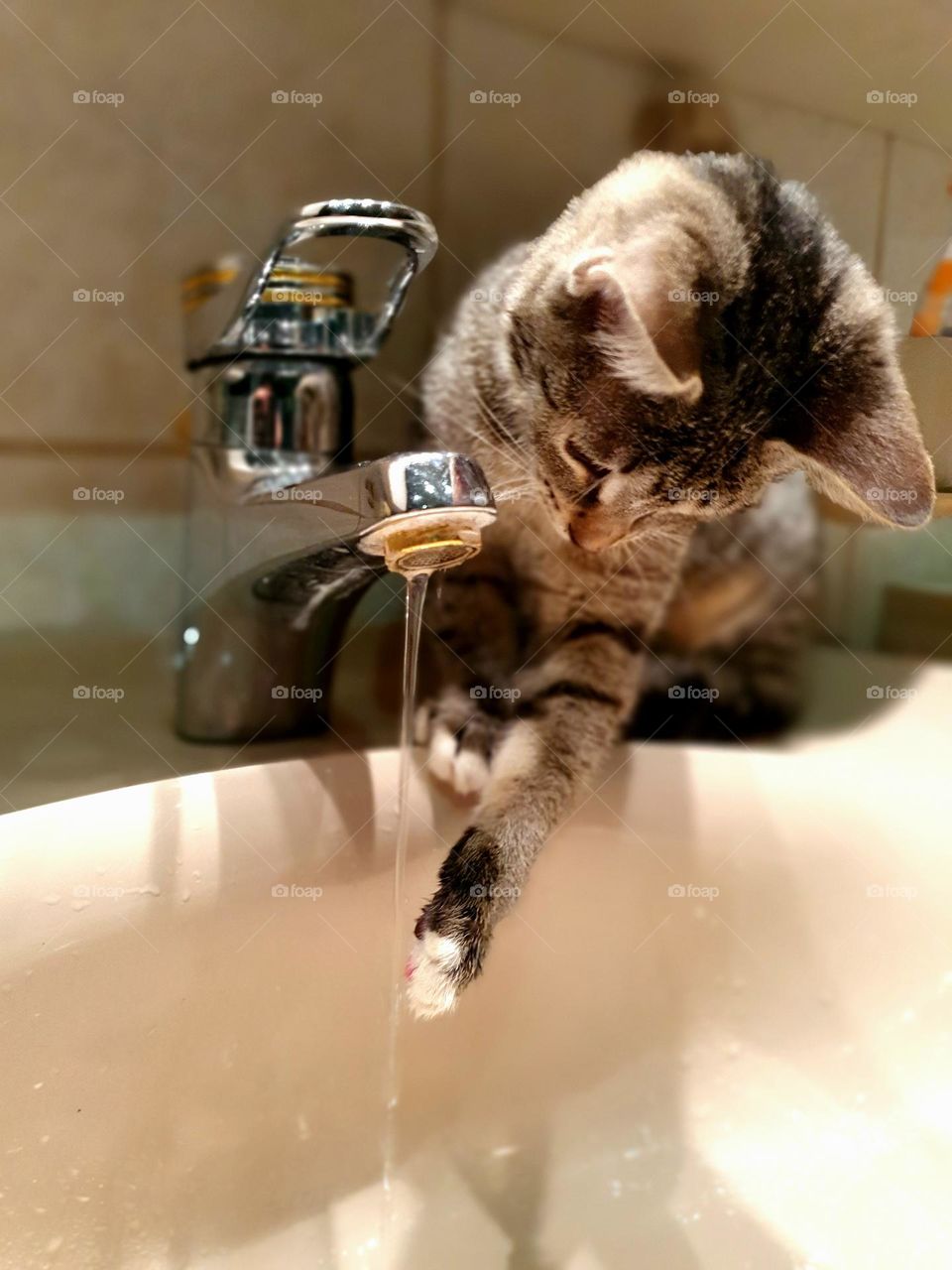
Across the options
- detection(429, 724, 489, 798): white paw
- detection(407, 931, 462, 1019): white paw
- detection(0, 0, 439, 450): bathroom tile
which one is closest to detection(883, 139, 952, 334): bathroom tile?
detection(0, 0, 439, 450): bathroom tile

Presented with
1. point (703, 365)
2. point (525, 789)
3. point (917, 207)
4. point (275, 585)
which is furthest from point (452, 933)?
point (917, 207)

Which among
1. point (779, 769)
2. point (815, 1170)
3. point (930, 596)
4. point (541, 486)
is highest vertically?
point (541, 486)

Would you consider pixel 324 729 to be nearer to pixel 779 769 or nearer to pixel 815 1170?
pixel 779 769

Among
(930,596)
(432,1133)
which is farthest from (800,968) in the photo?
(930,596)

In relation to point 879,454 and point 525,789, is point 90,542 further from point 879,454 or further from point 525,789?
point 879,454

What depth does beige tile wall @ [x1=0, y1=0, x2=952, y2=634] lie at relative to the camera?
79 centimetres

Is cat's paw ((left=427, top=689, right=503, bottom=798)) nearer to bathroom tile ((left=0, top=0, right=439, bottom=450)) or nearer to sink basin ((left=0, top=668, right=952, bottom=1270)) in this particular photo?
sink basin ((left=0, top=668, right=952, bottom=1270))

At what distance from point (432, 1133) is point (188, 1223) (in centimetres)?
19

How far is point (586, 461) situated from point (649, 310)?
125mm

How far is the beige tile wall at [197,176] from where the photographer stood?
2.60 ft

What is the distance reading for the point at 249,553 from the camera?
28.0 inches

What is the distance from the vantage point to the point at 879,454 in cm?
60

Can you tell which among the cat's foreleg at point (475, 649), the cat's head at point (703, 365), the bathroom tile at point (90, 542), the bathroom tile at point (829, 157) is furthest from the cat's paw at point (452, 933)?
the bathroom tile at point (829, 157)

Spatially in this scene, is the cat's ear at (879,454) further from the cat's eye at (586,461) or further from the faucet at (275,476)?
the faucet at (275,476)
